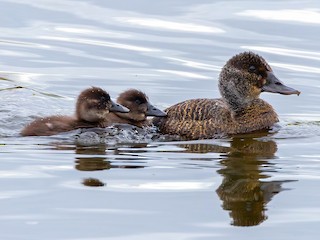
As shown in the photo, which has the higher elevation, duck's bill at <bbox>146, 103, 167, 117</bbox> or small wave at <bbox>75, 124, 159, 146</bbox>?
duck's bill at <bbox>146, 103, 167, 117</bbox>

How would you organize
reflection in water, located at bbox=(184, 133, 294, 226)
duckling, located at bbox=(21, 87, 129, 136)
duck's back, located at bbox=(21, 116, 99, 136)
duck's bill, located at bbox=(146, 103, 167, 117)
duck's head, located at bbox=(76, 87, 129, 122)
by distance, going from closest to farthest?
1. reflection in water, located at bbox=(184, 133, 294, 226)
2. duck's back, located at bbox=(21, 116, 99, 136)
3. duckling, located at bbox=(21, 87, 129, 136)
4. duck's head, located at bbox=(76, 87, 129, 122)
5. duck's bill, located at bbox=(146, 103, 167, 117)

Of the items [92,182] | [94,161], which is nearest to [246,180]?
[92,182]

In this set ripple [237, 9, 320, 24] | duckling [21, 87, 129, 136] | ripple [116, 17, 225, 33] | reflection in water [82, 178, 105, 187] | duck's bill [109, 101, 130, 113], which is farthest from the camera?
ripple [237, 9, 320, 24]

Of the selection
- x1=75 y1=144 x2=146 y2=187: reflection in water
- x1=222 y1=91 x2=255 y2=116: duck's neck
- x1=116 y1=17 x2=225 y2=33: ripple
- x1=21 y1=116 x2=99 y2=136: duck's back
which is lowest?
x1=75 y1=144 x2=146 y2=187: reflection in water

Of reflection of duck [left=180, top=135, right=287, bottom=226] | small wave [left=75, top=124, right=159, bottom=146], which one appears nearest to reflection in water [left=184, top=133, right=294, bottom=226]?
reflection of duck [left=180, top=135, right=287, bottom=226]

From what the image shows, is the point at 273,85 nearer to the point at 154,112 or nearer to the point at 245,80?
the point at 245,80

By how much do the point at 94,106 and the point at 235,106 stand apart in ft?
5.64

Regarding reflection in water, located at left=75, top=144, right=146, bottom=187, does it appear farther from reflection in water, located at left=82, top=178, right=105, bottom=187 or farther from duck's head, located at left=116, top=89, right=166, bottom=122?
duck's head, located at left=116, top=89, right=166, bottom=122

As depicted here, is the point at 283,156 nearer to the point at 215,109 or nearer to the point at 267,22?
the point at 215,109

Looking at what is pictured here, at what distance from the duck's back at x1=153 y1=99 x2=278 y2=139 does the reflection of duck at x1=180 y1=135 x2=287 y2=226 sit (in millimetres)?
328

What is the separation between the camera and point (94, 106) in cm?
1131

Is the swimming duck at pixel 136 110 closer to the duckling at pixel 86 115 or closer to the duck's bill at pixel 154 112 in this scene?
the duck's bill at pixel 154 112

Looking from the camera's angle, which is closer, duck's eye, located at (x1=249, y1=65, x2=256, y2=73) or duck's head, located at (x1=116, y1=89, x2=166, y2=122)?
duck's head, located at (x1=116, y1=89, x2=166, y2=122)

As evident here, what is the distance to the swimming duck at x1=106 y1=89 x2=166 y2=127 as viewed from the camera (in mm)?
11664
